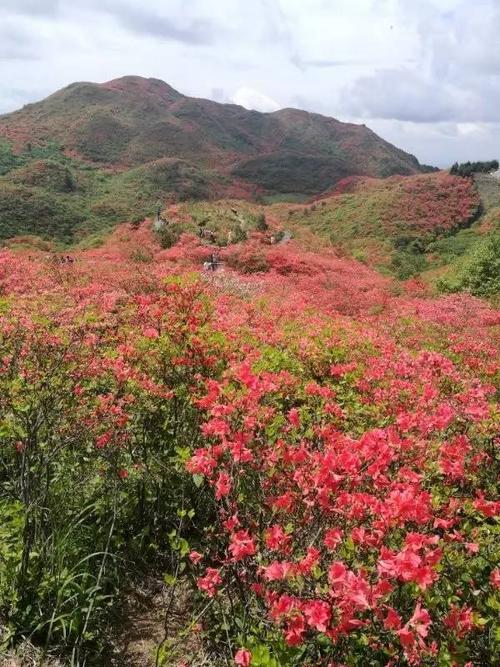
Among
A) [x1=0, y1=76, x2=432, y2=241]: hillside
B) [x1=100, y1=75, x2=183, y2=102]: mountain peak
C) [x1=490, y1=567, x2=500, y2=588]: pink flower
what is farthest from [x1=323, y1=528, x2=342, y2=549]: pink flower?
[x1=100, y1=75, x2=183, y2=102]: mountain peak

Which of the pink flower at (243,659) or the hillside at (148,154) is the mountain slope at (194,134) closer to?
the hillside at (148,154)

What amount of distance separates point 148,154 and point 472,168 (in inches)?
1494

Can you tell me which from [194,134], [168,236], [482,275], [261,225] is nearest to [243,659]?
[482,275]

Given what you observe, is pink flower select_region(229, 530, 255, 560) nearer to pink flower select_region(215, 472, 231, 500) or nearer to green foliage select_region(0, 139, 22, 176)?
pink flower select_region(215, 472, 231, 500)

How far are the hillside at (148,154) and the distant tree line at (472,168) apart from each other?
2013cm

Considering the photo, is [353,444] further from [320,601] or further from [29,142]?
[29,142]

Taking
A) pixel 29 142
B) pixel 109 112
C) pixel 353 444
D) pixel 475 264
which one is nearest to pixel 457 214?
pixel 475 264

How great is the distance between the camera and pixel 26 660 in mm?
3158

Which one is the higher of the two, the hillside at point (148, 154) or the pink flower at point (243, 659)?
the hillside at point (148, 154)

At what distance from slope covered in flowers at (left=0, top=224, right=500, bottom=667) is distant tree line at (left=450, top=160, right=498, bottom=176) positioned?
1688 inches

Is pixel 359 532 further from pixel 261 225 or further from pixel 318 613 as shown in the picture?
pixel 261 225

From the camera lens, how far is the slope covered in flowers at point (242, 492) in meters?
2.50

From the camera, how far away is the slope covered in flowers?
8.21 ft

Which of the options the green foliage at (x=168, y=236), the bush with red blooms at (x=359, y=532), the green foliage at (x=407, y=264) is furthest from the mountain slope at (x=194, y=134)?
the bush with red blooms at (x=359, y=532)
